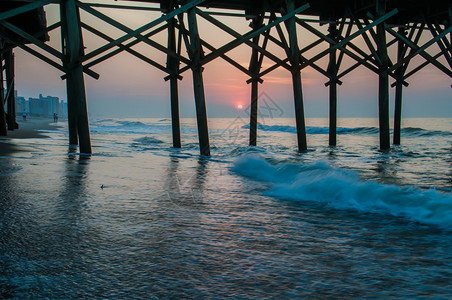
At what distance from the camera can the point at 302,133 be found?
336 inches

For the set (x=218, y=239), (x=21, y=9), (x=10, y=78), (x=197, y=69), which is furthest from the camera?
(x=10, y=78)

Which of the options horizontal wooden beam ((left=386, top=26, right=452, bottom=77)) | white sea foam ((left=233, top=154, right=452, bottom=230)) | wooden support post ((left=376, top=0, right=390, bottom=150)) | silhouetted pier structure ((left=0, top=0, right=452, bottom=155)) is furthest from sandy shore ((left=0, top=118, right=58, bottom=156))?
horizontal wooden beam ((left=386, top=26, right=452, bottom=77))

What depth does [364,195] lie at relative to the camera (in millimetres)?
3553

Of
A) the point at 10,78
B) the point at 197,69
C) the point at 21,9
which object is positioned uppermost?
the point at 21,9

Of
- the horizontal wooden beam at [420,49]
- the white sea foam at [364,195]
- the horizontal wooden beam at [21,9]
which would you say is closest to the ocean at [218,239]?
the white sea foam at [364,195]

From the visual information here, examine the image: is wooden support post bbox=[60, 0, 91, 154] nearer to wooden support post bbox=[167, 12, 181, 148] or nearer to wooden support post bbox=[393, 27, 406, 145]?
wooden support post bbox=[167, 12, 181, 148]

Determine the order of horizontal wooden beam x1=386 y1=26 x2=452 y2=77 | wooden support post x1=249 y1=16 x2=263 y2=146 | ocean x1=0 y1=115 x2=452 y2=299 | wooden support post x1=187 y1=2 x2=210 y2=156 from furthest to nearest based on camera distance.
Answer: wooden support post x1=249 y1=16 x2=263 y2=146 → horizontal wooden beam x1=386 y1=26 x2=452 y2=77 → wooden support post x1=187 y1=2 x2=210 y2=156 → ocean x1=0 y1=115 x2=452 y2=299

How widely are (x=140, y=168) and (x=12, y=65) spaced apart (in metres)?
10.7

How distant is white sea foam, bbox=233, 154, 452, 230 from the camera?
293 centimetres

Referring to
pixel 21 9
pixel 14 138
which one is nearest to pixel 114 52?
pixel 21 9

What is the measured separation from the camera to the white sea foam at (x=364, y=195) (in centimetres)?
293

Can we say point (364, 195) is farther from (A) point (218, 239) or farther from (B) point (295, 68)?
(B) point (295, 68)

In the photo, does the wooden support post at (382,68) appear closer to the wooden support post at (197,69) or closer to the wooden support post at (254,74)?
the wooden support post at (254,74)

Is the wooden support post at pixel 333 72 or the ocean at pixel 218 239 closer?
the ocean at pixel 218 239
